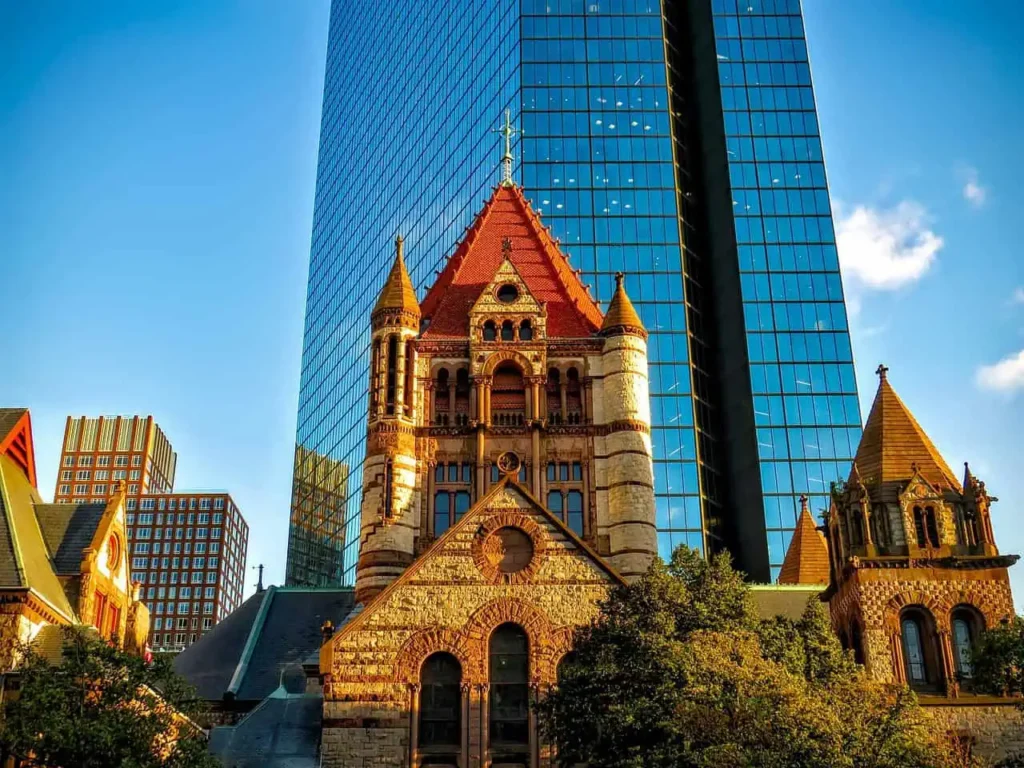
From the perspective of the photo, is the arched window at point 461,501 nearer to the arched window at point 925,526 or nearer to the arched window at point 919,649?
the arched window at point 925,526

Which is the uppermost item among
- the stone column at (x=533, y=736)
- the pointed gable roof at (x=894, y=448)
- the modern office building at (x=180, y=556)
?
the modern office building at (x=180, y=556)

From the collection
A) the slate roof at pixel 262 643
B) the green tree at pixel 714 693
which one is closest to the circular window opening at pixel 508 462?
the slate roof at pixel 262 643

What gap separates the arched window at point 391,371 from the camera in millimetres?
53656

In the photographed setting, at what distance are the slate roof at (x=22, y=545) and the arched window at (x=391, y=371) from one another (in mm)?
14968

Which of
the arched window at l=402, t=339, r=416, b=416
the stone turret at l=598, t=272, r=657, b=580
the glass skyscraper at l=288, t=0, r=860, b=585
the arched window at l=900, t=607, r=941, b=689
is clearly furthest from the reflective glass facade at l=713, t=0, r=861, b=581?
the arched window at l=900, t=607, r=941, b=689

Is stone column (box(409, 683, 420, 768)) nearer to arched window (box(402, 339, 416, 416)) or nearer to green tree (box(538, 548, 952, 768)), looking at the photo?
green tree (box(538, 548, 952, 768))

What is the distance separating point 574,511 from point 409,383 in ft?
30.8

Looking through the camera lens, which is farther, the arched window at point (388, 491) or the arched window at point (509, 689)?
the arched window at point (388, 491)

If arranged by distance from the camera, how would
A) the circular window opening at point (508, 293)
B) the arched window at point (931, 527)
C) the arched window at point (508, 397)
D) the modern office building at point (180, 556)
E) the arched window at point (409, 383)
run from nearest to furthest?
the arched window at point (931, 527), the arched window at point (409, 383), the arched window at point (508, 397), the circular window opening at point (508, 293), the modern office building at point (180, 556)

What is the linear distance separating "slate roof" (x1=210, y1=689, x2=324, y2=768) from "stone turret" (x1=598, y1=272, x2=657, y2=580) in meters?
14.4

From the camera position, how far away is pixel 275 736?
133 ft

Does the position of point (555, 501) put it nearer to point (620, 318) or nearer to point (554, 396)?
point (554, 396)

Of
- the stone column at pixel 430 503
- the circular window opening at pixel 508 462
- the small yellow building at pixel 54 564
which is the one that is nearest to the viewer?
the small yellow building at pixel 54 564

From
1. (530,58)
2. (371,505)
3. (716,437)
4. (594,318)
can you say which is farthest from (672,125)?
(371,505)
